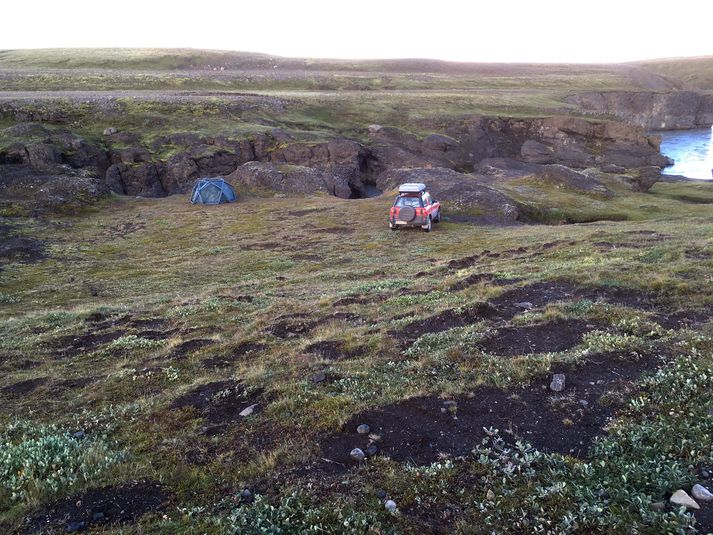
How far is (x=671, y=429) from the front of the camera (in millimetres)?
6562

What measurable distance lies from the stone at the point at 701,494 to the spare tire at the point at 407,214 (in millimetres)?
27401

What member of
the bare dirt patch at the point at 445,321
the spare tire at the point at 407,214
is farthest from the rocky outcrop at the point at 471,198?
the bare dirt patch at the point at 445,321

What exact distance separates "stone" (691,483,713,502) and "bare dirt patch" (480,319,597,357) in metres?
4.39

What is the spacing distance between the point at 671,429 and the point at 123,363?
11.8 meters

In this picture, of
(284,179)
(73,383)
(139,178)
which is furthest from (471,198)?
(139,178)

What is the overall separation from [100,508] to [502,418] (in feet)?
19.1

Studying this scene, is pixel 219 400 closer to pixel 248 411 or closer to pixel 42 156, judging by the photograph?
pixel 248 411

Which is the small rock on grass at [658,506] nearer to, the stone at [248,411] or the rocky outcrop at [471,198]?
the stone at [248,411]

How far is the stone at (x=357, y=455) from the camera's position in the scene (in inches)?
267

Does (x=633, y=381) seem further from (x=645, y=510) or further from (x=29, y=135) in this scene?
(x=29, y=135)

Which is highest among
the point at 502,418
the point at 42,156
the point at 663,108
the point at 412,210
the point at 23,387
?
the point at 663,108

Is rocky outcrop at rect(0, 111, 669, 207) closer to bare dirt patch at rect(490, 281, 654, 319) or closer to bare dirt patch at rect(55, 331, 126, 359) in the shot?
bare dirt patch at rect(490, 281, 654, 319)

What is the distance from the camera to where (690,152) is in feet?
314

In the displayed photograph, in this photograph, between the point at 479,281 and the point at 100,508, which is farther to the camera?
the point at 479,281
